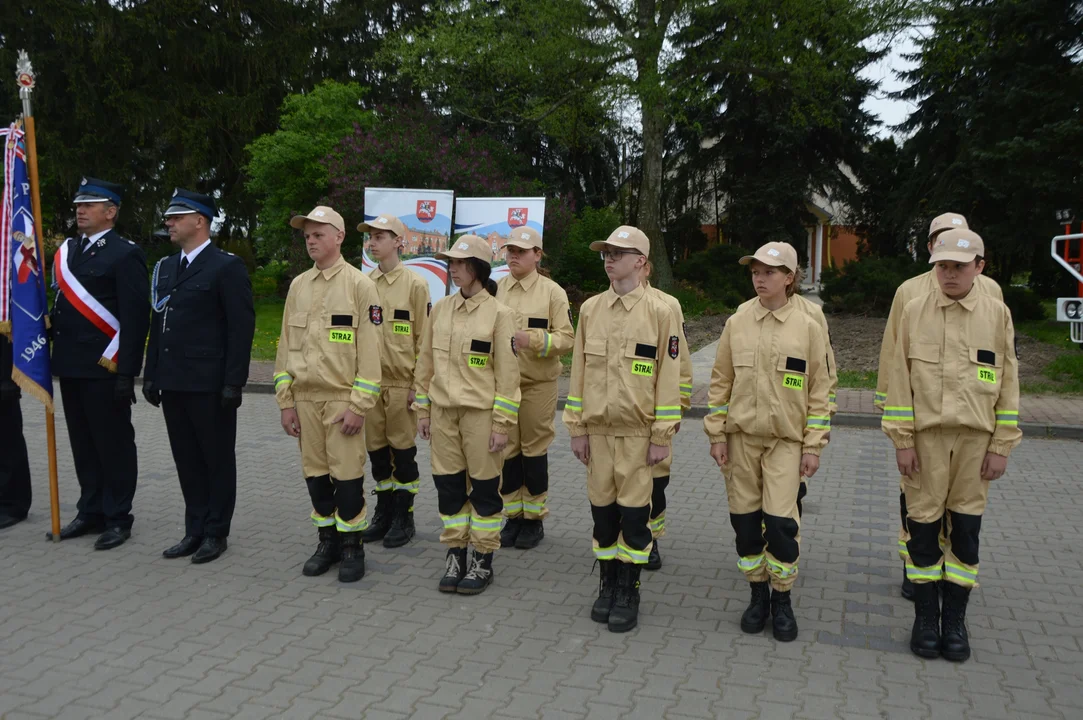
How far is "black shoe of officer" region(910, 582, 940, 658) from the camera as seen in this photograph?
4.41m

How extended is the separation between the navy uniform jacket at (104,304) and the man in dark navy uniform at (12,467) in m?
0.72

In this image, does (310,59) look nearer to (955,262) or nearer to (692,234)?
(692,234)

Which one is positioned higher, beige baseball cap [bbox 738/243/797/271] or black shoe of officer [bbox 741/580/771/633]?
beige baseball cap [bbox 738/243/797/271]

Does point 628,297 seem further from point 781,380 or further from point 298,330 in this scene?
point 298,330

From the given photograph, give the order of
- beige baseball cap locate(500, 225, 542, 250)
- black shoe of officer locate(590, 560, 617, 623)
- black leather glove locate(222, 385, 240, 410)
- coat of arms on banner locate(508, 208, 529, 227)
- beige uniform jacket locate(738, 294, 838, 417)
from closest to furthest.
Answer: beige uniform jacket locate(738, 294, 838, 417)
black shoe of officer locate(590, 560, 617, 623)
black leather glove locate(222, 385, 240, 410)
beige baseball cap locate(500, 225, 542, 250)
coat of arms on banner locate(508, 208, 529, 227)

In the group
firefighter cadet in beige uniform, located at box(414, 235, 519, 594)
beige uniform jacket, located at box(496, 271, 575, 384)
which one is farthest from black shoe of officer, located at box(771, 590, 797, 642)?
beige uniform jacket, located at box(496, 271, 575, 384)

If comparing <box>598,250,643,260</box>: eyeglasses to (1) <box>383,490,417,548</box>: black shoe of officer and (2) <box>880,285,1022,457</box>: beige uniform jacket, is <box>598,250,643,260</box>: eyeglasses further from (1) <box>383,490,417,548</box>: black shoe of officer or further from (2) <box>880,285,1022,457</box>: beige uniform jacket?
(1) <box>383,490,417,548</box>: black shoe of officer

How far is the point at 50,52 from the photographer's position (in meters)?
26.6

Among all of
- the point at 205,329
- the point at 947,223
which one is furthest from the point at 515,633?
the point at 947,223

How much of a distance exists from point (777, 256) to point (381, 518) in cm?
336

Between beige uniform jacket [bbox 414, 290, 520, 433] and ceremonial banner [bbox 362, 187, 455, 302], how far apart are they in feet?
27.0

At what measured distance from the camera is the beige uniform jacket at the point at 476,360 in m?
5.19

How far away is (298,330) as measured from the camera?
5.51m

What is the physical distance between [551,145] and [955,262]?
85.0 ft
